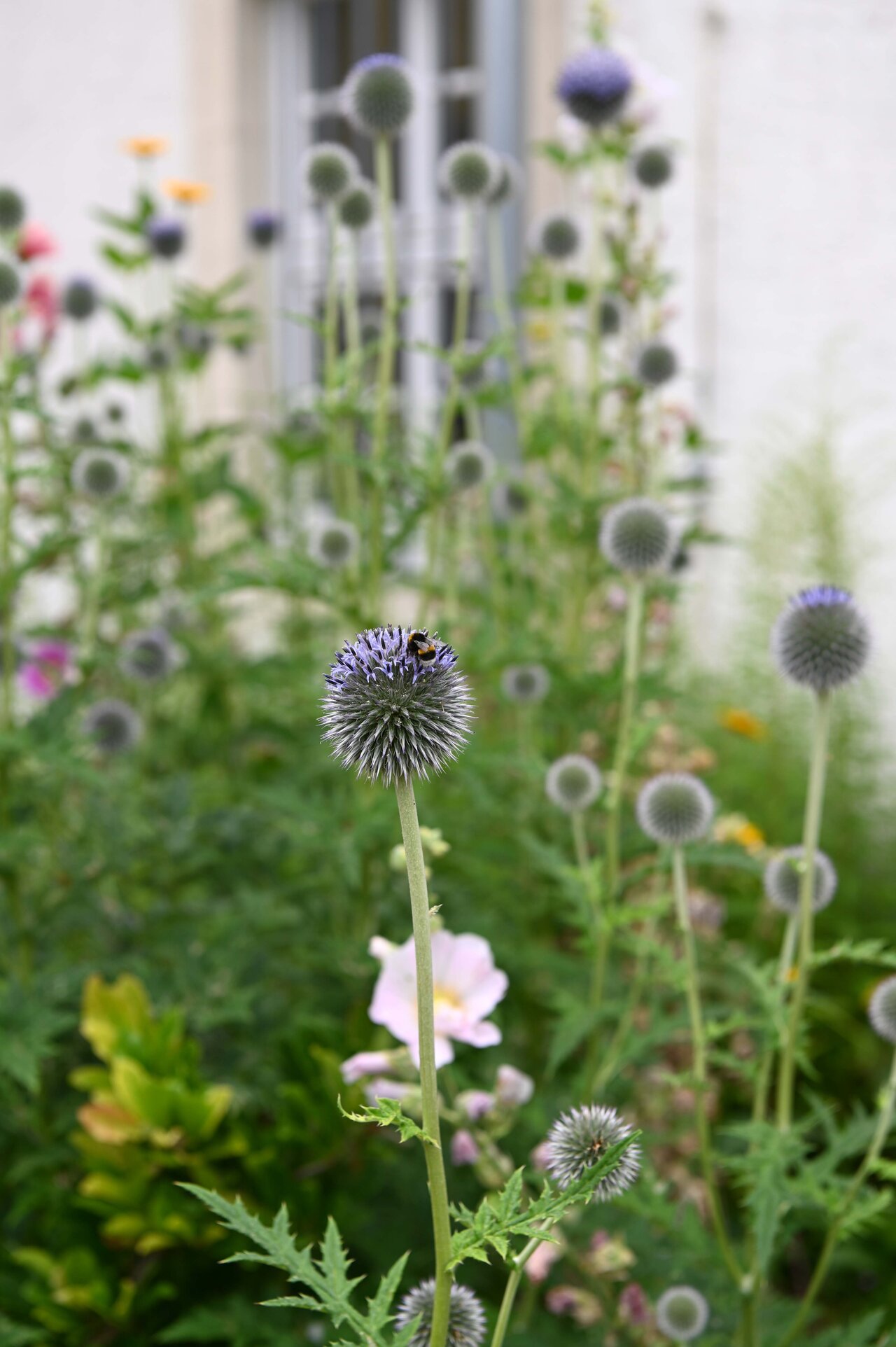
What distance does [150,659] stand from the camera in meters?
2.54

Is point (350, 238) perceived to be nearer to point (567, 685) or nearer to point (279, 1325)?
point (567, 685)

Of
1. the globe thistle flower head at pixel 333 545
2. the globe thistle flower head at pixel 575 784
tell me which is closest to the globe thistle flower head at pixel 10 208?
the globe thistle flower head at pixel 333 545

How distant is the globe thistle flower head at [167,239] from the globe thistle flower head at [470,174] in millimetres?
1155

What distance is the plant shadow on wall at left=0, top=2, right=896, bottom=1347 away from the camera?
134 centimetres

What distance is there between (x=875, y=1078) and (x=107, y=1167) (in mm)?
1964

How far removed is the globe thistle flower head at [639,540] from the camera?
187cm

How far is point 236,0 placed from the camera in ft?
20.9

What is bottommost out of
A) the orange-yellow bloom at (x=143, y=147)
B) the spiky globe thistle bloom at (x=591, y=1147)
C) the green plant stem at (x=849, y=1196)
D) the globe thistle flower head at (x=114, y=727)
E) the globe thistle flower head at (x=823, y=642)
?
the green plant stem at (x=849, y=1196)

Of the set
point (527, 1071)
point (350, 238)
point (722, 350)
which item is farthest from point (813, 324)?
point (527, 1071)

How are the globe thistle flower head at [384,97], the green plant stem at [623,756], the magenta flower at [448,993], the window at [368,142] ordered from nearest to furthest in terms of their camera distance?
the magenta flower at [448,993]
the green plant stem at [623,756]
the globe thistle flower head at [384,97]
the window at [368,142]

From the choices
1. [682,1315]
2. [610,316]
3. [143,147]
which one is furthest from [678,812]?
[143,147]

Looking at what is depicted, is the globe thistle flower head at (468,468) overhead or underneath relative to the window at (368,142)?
underneath

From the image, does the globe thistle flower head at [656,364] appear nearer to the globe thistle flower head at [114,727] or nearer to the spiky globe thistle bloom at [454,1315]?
the globe thistle flower head at [114,727]

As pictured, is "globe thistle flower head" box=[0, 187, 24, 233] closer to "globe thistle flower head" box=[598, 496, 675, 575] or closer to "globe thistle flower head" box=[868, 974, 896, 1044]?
"globe thistle flower head" box=[598, 496, 675, 575]
